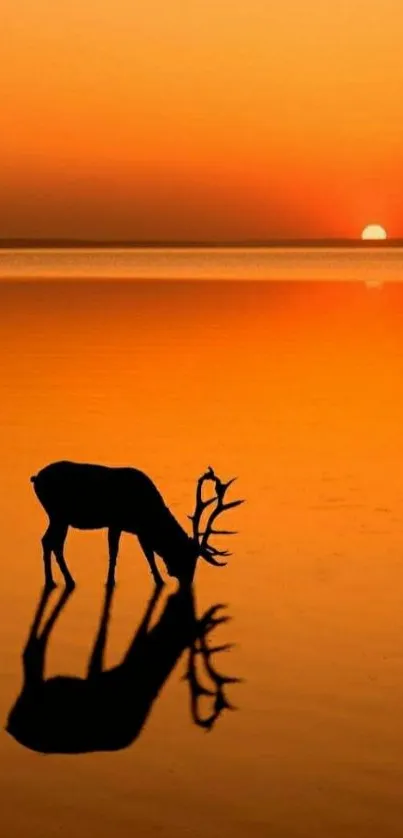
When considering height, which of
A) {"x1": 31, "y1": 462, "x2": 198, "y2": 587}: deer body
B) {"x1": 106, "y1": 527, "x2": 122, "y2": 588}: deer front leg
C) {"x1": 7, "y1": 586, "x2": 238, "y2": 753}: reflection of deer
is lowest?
{"x1": 7, "y1": 586, "x2": 238, "y2": 753}: reflection of deer

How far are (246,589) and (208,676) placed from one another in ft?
7.32

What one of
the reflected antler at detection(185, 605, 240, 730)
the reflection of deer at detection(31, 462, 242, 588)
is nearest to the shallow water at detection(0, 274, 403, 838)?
the reflected antler at detection(185, 605, 240, 730)

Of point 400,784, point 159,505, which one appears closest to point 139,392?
point 159,505

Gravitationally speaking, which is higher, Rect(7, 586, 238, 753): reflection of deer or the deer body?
the deer body

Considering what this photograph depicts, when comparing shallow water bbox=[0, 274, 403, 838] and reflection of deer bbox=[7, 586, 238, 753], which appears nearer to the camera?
shallow water bbox=[0, 274, 403, 838]

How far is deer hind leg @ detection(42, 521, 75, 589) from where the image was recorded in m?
12.5

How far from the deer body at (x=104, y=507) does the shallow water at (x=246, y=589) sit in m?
0.25

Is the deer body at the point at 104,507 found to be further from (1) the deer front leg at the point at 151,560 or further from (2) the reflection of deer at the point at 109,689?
(2) the reflection of deer at the point at 109,689

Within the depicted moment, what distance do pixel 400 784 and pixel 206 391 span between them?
57.7 ft

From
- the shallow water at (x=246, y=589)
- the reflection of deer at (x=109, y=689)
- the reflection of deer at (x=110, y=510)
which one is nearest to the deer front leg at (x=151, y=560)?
the reflection of deer at (x=110, y=510)

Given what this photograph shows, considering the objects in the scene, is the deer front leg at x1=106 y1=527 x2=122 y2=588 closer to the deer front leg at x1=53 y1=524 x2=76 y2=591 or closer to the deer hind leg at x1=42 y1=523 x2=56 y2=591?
the deer front leg at x1=53 y1=524 x2=76 y2=591

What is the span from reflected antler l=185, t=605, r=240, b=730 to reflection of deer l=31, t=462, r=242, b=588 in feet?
3.00

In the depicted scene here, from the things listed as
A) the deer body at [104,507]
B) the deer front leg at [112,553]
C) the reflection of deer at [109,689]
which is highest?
the deer body at [104,507]

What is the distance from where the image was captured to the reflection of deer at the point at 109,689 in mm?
8797
